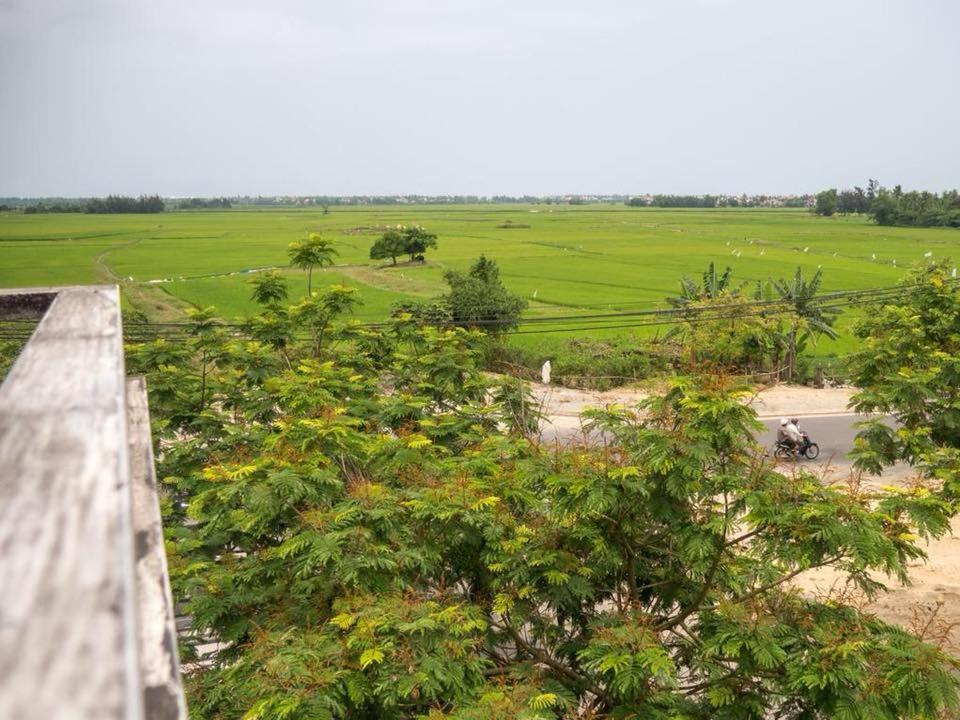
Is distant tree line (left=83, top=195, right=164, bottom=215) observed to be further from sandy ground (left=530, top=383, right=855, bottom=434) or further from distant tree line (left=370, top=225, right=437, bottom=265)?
sandy ground (left=530, top=383, right=855, bottom=434)

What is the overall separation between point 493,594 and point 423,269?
49.3m

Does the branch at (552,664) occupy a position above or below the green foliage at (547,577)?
below

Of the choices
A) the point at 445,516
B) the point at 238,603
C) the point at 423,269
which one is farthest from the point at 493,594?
the point at 423,269

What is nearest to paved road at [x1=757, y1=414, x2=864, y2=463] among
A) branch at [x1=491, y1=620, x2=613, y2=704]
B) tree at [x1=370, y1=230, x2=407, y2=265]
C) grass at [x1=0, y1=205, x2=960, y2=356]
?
grass at [x1=0, y1=205, x2=960, y2=356]

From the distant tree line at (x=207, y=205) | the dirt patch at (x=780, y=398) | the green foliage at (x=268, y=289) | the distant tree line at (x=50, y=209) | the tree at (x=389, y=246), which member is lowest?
the dirt patch at (x=780, y=398)

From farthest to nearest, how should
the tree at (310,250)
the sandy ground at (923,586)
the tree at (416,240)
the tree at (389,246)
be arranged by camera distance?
the tree at (416,240)
the tree at (389,246)
the sandy ground at (923,586)
the tree at (310,250)

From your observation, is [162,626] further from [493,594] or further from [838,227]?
[838,227]

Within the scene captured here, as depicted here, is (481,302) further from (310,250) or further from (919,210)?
(919,210)

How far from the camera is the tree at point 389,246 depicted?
175 feet

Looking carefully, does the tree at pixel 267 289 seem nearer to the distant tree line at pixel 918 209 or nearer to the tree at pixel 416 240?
the tree at pixel 416 240

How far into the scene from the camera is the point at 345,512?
446 centimetres

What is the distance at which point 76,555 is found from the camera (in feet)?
1.86

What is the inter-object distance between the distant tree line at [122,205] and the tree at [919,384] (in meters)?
136

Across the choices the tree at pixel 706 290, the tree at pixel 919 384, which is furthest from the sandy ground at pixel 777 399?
the tree at pixel 919 384
